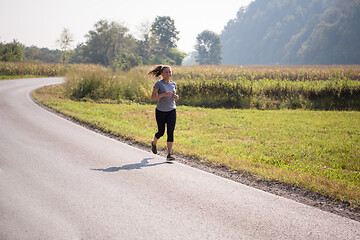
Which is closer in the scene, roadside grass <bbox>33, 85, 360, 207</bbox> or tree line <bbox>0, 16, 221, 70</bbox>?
roadside grass <bbox>33, 85, 360, 207</bbox>

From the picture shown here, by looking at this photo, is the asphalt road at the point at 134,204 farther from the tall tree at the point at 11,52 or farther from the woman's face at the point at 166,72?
the tall tree at the point at 11,52

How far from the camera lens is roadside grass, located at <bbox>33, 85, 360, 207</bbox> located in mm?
6285

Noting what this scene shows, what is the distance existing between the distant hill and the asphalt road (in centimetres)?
10547

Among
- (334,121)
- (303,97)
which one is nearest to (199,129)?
(334,121)

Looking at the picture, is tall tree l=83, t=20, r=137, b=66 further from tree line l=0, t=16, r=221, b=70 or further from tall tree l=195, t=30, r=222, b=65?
tall tree l=195, t=30, r=222, b=65

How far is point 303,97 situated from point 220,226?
17750 mm

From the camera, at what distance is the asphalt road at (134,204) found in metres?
3.91

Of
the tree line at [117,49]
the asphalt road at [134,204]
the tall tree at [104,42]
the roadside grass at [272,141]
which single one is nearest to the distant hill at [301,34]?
the tree line at [117,49]

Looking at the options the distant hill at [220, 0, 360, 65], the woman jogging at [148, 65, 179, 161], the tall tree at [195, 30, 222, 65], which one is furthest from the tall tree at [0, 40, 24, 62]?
the distant hill at [220, 0, 360, 65]

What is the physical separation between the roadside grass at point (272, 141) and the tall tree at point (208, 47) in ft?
390

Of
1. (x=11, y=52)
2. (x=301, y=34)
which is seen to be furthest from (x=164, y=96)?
(x=301, y=34)

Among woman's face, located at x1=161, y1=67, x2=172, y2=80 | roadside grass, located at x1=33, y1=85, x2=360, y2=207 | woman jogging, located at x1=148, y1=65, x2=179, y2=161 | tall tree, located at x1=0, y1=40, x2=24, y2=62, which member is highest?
tall tree, located at x1=0, y1=40, x2=24, y2=62

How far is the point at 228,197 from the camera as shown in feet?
16.9

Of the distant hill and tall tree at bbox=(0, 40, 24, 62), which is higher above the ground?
the distant hill
